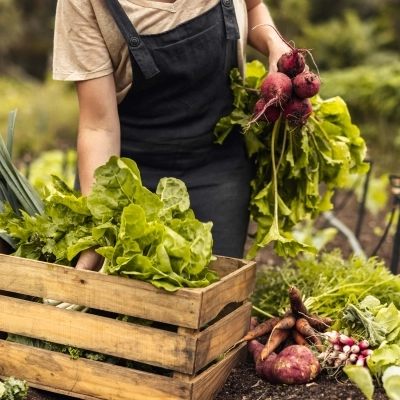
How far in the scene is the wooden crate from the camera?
2.68m

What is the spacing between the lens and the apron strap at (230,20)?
11.5 ft

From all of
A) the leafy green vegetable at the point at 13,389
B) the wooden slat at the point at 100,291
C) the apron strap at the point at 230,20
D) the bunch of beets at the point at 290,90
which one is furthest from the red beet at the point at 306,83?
the leafy green vegetable at the point at 13,389

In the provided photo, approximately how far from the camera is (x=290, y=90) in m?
3.13

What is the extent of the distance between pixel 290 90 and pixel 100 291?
1178 millimetres

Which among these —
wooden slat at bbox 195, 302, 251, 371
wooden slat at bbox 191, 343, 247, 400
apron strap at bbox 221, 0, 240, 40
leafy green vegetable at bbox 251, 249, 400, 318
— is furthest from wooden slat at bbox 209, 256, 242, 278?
apron strap at bbox 221, 0, 240, 40

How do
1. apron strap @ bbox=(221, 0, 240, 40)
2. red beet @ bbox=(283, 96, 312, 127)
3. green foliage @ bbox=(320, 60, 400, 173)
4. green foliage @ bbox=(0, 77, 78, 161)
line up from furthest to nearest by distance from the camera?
1. green foliage @ bbox=(0, 77, 78, 161)
2. green foliage @ bbox=(320, 60, 400, 173)
3. apron strap @ bbox=(221, 0, 240, 40)
4. red beet @ bbox=(283, 96, 312, 127)

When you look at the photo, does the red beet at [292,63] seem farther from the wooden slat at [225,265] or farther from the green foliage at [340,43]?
the green foliage at [340,43]

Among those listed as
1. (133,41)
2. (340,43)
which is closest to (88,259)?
(133,41)

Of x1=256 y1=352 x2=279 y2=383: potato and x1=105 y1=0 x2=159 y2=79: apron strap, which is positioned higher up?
x1=105 y1=0 x2=159 y2=79: apron strap

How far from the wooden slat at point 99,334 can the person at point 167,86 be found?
237mm

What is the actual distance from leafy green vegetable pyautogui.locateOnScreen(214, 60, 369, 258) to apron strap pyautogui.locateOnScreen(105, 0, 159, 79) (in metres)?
0.51

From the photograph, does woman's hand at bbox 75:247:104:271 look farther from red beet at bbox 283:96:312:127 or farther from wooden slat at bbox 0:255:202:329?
red beet at bbox 283:96:312:127

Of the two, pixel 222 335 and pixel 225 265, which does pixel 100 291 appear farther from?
pixel 225 265

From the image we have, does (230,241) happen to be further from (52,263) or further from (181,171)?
(52,263)
